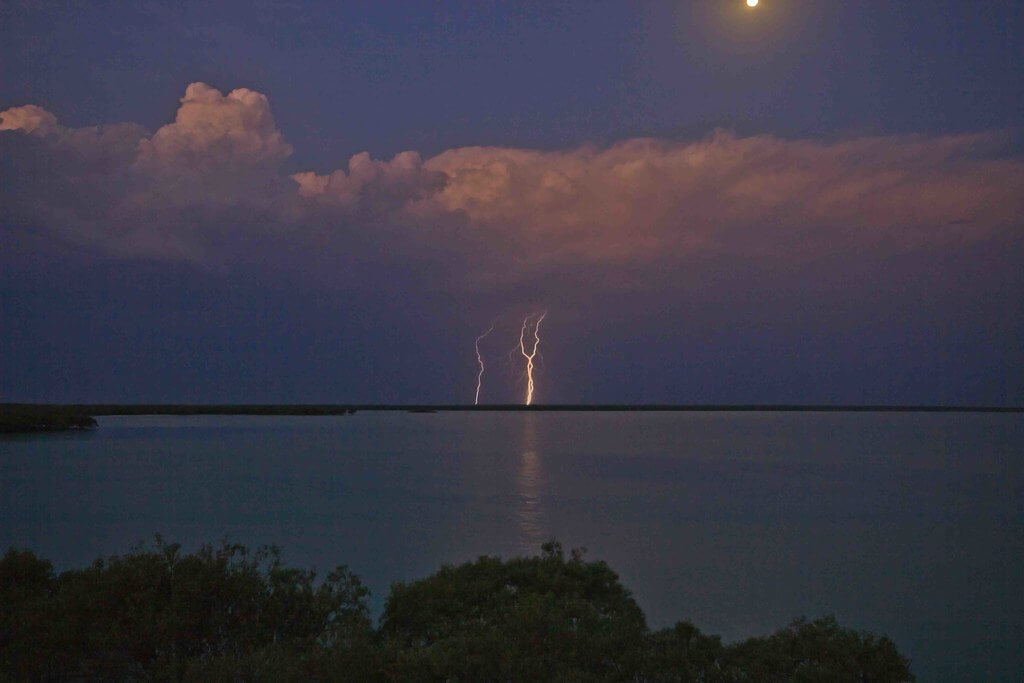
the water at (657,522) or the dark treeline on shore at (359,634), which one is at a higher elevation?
the dark treeline on shore at (359,634)

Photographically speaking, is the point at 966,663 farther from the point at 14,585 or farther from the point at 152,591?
the point at 14,585

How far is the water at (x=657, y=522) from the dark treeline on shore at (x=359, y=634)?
569cm

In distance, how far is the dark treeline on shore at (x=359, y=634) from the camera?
6.58m

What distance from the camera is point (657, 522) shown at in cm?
2461

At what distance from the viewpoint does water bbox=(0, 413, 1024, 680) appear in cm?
1521

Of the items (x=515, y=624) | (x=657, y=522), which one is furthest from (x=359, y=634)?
(x=657, y=522)

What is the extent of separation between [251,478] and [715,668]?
3209 centimetres

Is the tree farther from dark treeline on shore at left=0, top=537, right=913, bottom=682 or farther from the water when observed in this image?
the water

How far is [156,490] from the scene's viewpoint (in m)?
31.9

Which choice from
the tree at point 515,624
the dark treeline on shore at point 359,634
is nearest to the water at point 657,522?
the tree at point 515,624

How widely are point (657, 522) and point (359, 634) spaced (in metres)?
18.9

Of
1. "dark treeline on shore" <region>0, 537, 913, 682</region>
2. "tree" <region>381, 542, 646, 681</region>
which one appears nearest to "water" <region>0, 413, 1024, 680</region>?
"tree" <region>381, 542, 646, 681</region>

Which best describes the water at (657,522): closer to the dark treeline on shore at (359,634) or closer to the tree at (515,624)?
the tree at (515,624)

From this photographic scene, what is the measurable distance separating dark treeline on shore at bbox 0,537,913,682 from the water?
5.69 meters
